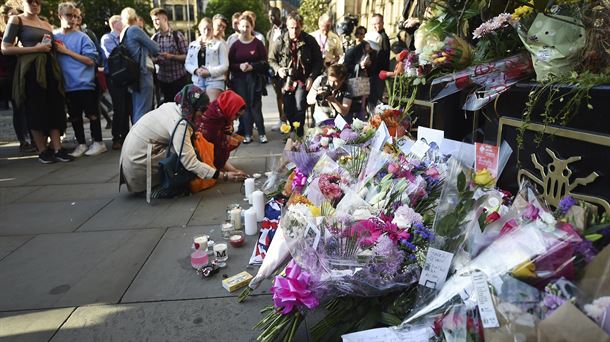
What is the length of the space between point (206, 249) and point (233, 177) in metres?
1.80

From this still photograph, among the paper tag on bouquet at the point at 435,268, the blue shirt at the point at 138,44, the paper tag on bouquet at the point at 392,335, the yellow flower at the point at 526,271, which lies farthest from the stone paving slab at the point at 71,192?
the yellow flower at the point at 526,271

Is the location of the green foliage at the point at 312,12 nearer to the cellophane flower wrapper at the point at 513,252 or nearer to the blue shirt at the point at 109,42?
the blue shirt at the point at 109,42

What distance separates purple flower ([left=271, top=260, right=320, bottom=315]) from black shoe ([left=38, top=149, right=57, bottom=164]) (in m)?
5.70

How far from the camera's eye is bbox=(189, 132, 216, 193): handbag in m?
4.41

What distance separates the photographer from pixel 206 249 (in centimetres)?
298

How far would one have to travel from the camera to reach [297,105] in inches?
261

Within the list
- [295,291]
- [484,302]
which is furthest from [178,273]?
[484,302]

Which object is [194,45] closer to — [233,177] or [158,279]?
[233,177]

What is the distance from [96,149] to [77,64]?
1.36 m

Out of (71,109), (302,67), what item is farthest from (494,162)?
(71,109)

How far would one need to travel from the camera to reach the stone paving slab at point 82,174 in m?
5.14

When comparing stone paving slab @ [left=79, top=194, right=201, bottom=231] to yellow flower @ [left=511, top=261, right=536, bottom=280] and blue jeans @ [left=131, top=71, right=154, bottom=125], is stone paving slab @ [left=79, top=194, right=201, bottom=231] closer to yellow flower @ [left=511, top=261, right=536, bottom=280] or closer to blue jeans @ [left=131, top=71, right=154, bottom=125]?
blue jeans @ [left=131, top=71, right=154, bottom=125]

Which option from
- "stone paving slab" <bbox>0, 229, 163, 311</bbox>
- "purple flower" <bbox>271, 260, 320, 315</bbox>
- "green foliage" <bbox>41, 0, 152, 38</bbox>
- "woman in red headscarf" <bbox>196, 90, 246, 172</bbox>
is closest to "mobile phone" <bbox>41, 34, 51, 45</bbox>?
"woman in red headscarf" <bbox>196, 90, 246, 172</bbox>

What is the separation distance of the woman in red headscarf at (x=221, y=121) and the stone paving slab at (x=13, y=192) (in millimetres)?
2170
